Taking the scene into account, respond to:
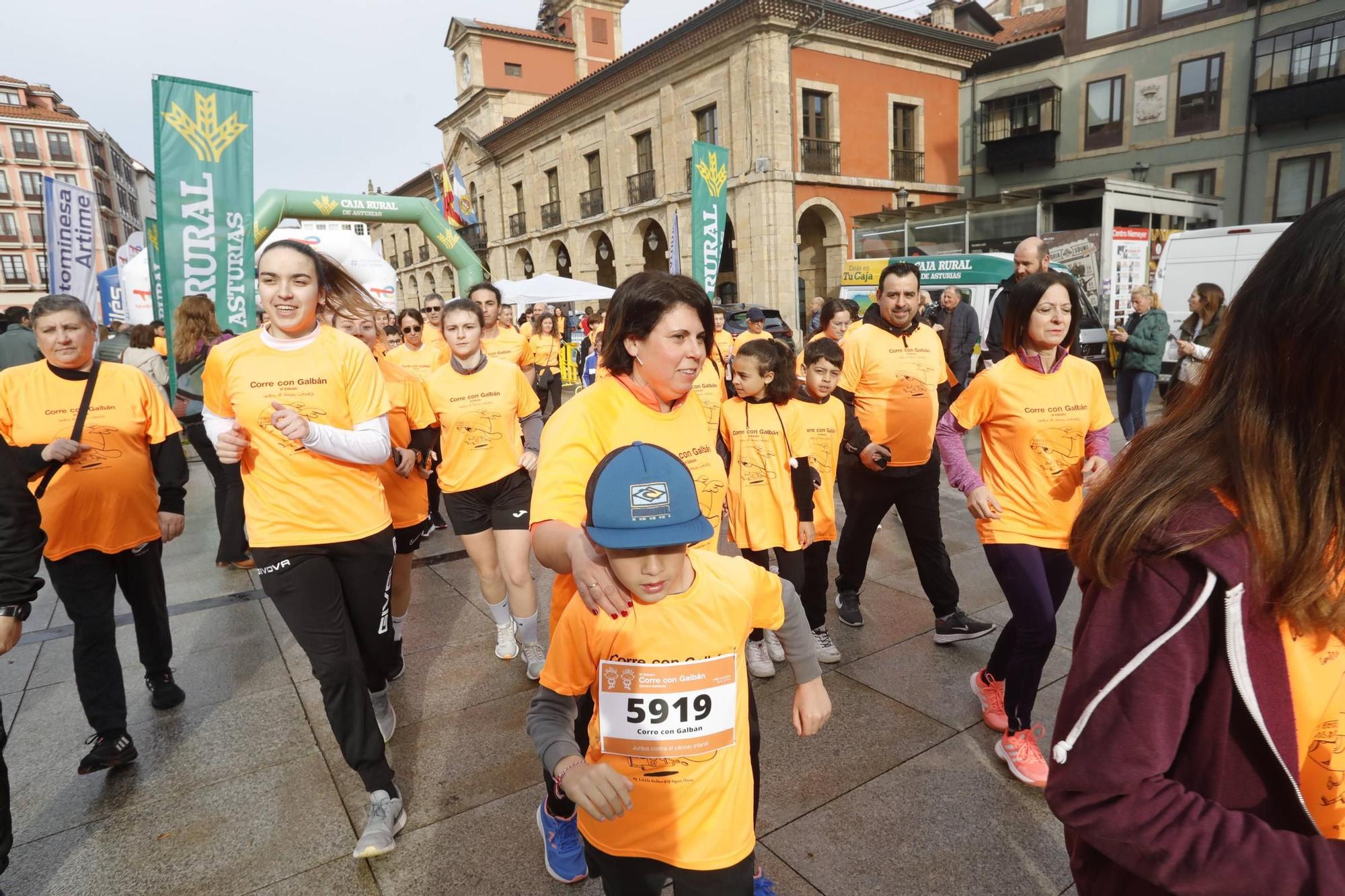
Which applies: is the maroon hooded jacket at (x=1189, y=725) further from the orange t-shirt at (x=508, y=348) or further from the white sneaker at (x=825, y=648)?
the orange t-shirt at (x=508, y=348)

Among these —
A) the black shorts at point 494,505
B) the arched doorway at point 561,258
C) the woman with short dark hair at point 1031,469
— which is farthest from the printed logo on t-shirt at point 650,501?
the arched doorway at point 561,258

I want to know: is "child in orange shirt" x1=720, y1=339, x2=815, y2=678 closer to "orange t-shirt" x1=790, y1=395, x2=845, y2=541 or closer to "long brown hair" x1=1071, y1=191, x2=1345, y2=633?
"orange t-shirt" x1=790, y1=395, x2=845, y2=541

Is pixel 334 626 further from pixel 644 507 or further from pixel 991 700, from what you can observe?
pixel 991 700

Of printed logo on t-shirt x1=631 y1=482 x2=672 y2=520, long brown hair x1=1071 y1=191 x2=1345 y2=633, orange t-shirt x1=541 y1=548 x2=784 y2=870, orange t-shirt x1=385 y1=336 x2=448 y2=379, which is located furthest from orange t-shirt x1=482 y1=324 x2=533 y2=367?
long brown hair x1=1071 y1=191 x2=1345 y2=633

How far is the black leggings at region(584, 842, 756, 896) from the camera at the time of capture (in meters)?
1.78

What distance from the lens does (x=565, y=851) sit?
8.45 feet

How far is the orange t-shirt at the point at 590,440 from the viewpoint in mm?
2121

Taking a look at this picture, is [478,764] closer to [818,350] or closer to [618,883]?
[618,883]

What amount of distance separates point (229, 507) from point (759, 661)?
4.70 metres

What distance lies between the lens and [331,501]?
2857mm

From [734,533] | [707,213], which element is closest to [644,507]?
[734,533]

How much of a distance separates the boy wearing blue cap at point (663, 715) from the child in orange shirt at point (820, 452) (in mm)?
2338

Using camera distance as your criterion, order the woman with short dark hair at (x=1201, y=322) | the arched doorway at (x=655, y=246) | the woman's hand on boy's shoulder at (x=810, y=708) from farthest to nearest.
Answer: the arched doorway at (x=655, y=246), the woman with short dark hair at (x=1201, y=322), the woman's hand on boy's shoulder at (x=810, y=708)

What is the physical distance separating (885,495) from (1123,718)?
3.54 meters
